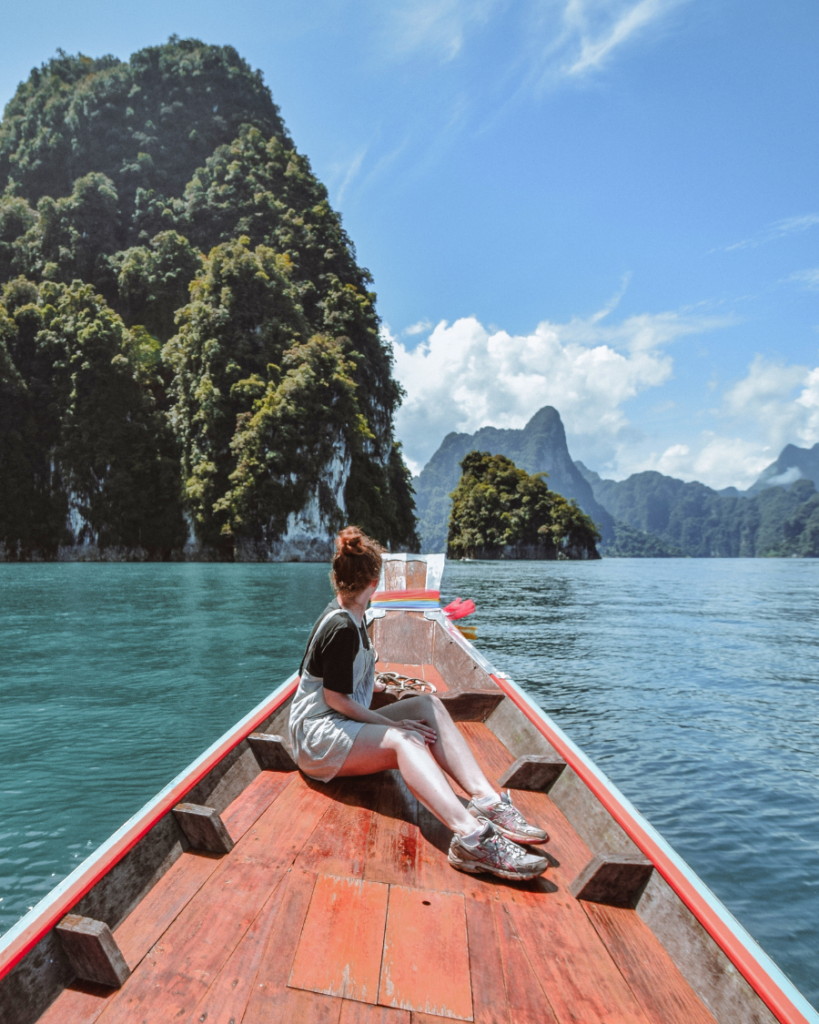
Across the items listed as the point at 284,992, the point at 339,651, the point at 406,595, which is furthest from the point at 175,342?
the point at 284,992

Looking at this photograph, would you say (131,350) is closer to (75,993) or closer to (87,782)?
(87,782)

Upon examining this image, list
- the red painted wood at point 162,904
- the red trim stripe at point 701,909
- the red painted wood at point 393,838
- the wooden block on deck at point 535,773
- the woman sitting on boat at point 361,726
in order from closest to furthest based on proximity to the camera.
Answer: the red trim stripe at point 701,909, the red painted wood at point 162,904, the red painted wood at point 393,838, the woman sitting on boat at point 361,726, the wooden block on deck at point 535,773

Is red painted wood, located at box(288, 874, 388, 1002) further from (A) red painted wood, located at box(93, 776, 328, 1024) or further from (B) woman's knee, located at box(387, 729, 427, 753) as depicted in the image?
(B) woman's knee, located at box(387, 729, 427, 753)

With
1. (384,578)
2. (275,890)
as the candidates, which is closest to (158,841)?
(275,890)

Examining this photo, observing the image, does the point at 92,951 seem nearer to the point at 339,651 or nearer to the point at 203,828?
the point at 203,828

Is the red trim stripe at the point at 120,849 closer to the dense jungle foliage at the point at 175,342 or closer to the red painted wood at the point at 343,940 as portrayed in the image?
the red painted wood at the point at 343,940

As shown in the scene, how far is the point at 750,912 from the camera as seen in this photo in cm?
316

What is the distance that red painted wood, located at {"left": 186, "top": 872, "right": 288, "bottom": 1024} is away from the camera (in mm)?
1504

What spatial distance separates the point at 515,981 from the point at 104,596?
1780 cm

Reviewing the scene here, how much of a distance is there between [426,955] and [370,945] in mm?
167

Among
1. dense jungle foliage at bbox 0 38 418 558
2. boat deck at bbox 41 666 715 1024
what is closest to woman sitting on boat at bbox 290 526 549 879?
boat deck at bbox 41 666 715 1024

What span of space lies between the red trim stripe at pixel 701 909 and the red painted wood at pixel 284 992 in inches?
40.6

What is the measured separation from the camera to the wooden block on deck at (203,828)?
2.16m

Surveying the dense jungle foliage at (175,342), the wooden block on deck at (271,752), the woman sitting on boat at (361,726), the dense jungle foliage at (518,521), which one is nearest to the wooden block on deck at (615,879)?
the woman sitting on boat at (361,726)
